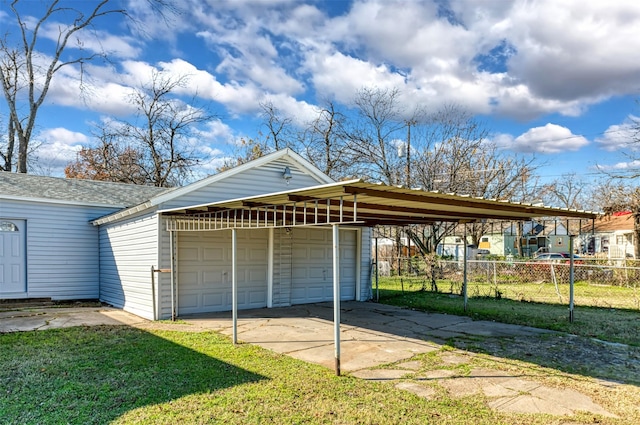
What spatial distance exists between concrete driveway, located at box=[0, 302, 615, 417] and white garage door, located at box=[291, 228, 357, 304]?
0.52 meters

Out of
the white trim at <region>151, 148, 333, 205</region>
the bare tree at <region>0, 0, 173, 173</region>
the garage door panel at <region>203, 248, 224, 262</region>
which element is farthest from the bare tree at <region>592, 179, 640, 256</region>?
the bare tree at <region>0, 0, 173, 173</region>

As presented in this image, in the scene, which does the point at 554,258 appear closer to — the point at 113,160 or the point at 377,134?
the point at 377,134

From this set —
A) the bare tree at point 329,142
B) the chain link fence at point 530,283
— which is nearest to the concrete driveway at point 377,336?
the chain link fence at point 530,283

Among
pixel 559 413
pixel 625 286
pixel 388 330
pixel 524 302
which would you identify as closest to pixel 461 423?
pixel 559 413

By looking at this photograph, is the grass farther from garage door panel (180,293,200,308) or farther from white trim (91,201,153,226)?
white trim (91,201,153,226)

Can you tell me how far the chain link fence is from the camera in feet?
37.7

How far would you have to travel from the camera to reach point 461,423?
136 inches

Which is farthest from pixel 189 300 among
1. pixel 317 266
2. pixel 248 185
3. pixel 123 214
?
pixel 317 266

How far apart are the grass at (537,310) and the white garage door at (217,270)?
3695 mm

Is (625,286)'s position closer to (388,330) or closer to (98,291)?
(388,330)

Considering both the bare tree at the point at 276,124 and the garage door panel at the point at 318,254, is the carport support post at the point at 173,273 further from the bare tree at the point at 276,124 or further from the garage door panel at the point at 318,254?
the bare tree at the point at 276,124

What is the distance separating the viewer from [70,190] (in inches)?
462

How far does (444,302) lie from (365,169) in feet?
31.7

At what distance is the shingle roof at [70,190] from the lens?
1055 centimetres
